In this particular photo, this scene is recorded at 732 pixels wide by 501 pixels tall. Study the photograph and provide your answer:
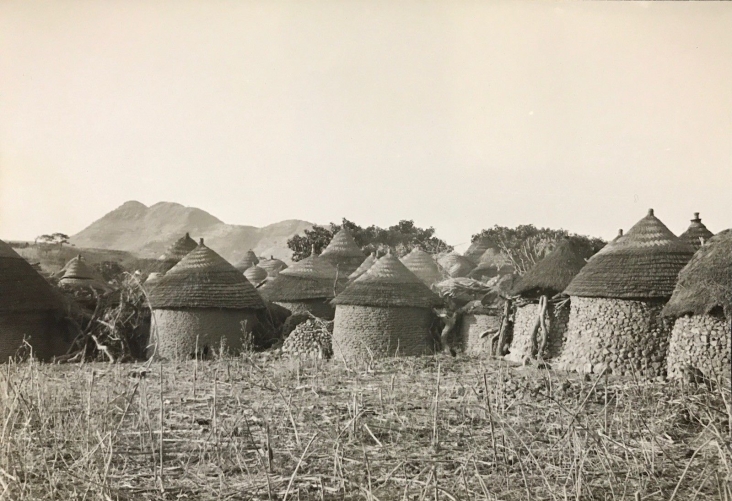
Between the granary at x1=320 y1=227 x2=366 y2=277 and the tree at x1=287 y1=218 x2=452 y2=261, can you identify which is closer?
the granary at x1=320 y1=227 x2=366 y2=277

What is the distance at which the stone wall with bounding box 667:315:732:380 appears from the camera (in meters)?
8.64

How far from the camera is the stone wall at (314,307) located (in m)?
19.8

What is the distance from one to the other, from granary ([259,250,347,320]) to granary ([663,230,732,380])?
35.9 ft

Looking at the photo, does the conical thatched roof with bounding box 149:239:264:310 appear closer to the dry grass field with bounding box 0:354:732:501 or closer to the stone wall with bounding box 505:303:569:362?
the stone wall with bounding box 505:303:569:362

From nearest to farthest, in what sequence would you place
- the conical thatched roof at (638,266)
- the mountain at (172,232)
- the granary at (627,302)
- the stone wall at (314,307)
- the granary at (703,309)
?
1. the granary at (703,309)
2. the granary at (627,302)
3. the conical thatched roof at (638,266)
4. the stone wall at (314,307)
5. the mountain at (172,232)

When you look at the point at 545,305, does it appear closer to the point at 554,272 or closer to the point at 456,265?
the point at 554,272

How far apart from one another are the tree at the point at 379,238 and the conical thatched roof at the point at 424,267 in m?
12.7

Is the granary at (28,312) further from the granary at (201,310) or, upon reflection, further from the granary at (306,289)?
the granary at (306,289)

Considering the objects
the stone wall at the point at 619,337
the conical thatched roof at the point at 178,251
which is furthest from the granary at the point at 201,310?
the stone wall at the point at 619,337

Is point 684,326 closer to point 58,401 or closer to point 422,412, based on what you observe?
point 422,412

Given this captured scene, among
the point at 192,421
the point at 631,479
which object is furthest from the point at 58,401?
the point at 631,479

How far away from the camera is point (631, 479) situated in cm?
491

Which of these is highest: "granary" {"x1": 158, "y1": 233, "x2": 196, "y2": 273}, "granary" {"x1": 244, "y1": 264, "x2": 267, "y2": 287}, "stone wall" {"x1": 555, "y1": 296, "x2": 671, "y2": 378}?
"granary" {"x1": 158, "y1": 233, "x2": 196, "y2": 273}

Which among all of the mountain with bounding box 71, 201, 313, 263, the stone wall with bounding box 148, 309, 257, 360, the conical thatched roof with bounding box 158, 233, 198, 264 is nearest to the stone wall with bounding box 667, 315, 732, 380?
the stone wall with bounding box 148, 309, 257, 360
